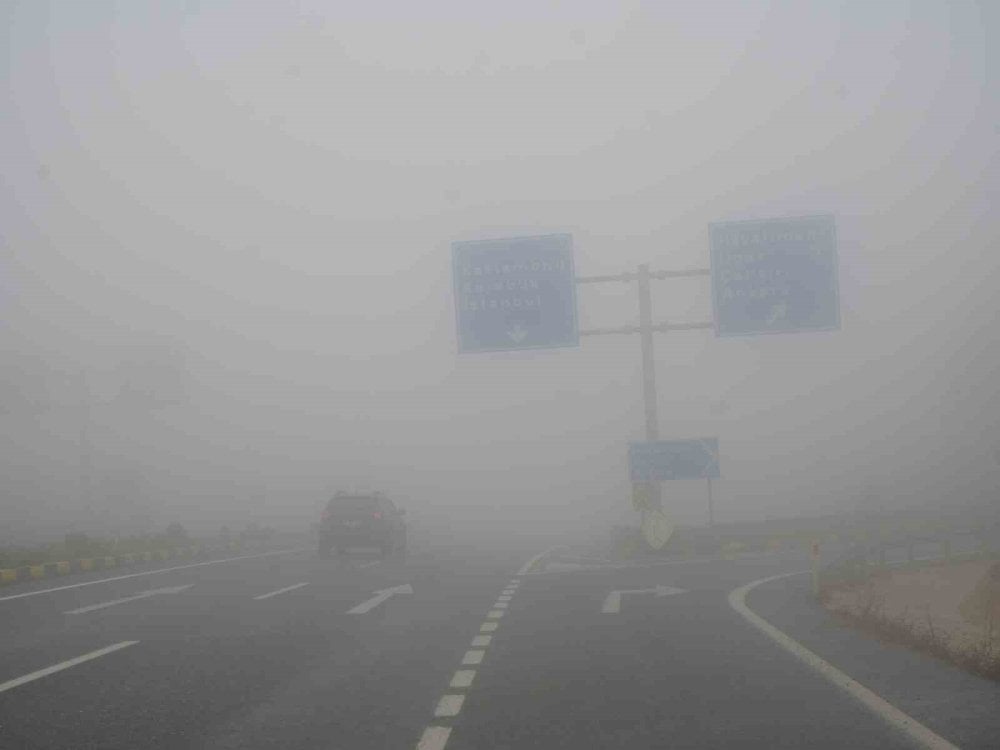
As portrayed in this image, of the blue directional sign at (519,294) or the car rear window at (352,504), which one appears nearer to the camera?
the car rear window at (352,504)

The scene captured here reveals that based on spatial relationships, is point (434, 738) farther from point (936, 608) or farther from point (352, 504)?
point (352, 504)

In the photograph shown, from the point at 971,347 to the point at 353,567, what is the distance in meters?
59.8

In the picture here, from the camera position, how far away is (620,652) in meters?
10.3

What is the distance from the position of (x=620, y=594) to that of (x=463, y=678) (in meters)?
8.04

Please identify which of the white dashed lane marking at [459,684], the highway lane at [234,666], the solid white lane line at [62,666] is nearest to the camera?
the white dashed lane marking at [459,684]

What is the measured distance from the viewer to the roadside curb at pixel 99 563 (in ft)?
74.0

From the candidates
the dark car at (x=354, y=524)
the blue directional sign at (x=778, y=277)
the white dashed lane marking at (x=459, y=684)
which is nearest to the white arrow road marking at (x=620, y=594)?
the white dashed lane marking at (x=459, y=684)

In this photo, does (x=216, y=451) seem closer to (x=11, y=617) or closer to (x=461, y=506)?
(x=461, y=506)

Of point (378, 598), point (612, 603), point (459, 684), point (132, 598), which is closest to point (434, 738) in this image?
point (459, 684)

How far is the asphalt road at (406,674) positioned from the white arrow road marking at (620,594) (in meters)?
0.07

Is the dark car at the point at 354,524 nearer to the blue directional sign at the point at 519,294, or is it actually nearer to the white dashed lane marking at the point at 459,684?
the blue directional sign at the point at 519,294

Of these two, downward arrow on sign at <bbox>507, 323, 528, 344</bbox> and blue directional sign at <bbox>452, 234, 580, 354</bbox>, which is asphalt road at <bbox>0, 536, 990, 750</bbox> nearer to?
downward arrow on sign at <bbox>507, 323, 528, 344</bbox>

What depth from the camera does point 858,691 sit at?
800 cm

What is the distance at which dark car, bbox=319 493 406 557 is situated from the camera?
26.9 metres
